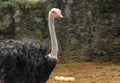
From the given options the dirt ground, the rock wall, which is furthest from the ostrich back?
the rock wall

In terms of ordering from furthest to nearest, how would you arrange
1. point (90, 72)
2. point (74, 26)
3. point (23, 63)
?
point (74, 26)
point (90, 72)
point (23, 63)

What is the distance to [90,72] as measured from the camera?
30.8 ft

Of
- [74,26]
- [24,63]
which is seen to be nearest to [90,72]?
[74,26]

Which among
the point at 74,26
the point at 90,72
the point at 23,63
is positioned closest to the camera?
the point at 23,63

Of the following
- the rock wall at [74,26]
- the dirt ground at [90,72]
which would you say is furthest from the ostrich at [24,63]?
the rock wall at [74,26]

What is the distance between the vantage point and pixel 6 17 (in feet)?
32.8

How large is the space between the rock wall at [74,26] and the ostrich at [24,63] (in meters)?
3.32

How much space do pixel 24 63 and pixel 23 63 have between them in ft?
0.04

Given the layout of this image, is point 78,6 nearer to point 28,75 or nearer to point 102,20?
point 102,20

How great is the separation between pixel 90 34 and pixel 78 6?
658mm

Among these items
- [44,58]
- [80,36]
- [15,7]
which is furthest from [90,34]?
[44,58]

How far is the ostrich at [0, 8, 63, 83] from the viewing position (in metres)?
6.31

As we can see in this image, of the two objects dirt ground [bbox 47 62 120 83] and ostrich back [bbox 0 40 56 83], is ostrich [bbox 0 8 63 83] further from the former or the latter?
dirt ground [bbox 47 62 120 83]

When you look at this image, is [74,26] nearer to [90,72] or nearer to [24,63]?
[90,72]
